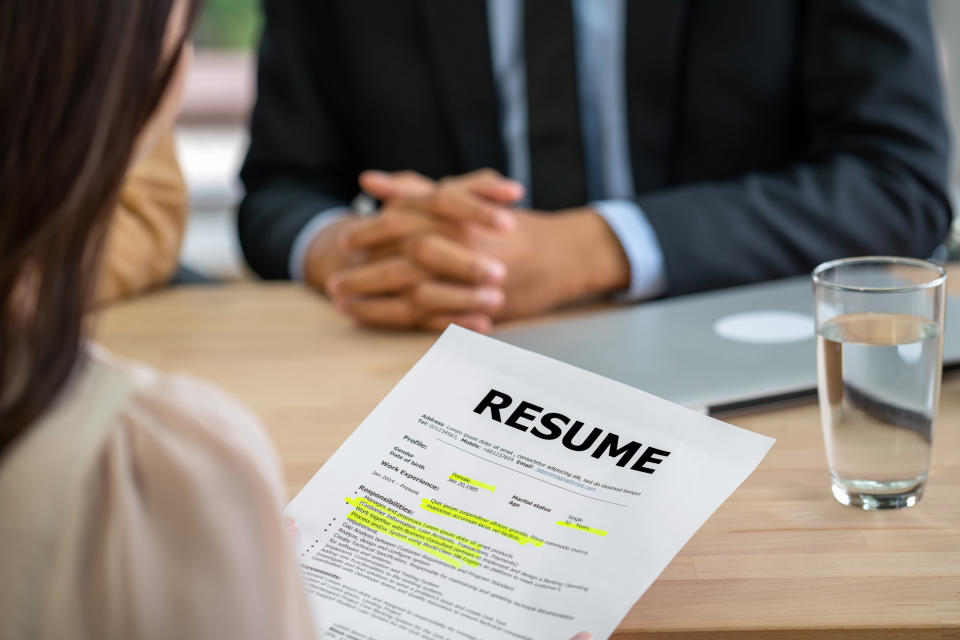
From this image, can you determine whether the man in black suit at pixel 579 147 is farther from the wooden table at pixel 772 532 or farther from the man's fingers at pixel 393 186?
the wooden table at pixel 772 532

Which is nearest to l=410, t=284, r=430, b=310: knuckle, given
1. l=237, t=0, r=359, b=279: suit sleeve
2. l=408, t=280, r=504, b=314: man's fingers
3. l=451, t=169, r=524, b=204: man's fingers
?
l=408, t=280, r=504, b=314: man's fingers

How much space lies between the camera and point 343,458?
0.55 m

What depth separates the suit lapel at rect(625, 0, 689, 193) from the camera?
1177 mm

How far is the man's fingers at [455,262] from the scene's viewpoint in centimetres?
93

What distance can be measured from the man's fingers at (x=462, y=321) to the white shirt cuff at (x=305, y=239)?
263 mm

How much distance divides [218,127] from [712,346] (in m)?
2.26

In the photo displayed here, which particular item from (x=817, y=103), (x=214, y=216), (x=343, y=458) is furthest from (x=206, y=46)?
(x=343, y=458)

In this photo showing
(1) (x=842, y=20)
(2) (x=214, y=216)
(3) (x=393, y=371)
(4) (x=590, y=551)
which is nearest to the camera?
(4) (x=590, y=551)

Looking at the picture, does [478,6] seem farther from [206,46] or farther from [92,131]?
[206,46]

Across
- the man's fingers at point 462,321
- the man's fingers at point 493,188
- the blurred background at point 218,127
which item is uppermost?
the man's fingers at point 493,188

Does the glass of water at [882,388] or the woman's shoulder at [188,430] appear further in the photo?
the glass of water at [882,388]

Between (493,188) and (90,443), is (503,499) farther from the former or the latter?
(493,188)

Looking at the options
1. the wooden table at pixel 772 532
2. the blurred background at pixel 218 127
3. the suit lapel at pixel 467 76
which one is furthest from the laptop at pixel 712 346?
the blurred background at pixel 218 127

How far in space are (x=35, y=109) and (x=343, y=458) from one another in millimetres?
291
